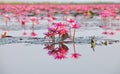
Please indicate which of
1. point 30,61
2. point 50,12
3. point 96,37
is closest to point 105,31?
point 96,37

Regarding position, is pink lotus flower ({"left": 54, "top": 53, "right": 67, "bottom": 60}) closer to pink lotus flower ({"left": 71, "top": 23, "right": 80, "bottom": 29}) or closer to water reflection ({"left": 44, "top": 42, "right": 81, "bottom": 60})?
water reflection ({"left": 44, "top": 42, "right": 81, "bottom": 60})

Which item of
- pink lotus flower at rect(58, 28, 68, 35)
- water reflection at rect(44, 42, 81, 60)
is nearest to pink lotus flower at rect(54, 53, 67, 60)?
water reflection at rect(44, 42, 81, 60)

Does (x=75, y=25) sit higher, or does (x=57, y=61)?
(x=75, y=25)

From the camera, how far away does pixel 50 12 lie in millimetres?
1618

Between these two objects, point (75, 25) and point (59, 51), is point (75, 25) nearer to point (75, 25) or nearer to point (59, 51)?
point (75, 25)

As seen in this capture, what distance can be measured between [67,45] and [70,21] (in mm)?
111

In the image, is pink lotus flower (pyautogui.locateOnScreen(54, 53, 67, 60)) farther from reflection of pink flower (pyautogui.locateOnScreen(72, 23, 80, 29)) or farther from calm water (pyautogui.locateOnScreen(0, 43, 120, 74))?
reflection of pink flower (pyautogui.locateOnScreen(72, 23, 80, 29))

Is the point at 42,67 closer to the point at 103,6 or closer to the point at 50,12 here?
the point at 50,12

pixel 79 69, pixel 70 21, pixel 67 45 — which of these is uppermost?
pixel 70 21

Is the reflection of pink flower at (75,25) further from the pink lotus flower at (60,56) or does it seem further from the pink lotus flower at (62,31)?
the pink lotus flower at (60,56)

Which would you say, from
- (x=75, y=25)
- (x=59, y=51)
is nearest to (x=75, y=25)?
(x=75, y=25)

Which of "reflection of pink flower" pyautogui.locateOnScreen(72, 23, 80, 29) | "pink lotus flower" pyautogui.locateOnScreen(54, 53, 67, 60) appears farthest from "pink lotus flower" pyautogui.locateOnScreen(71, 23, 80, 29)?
"pink lotus flower" pyautogui.locateOnScreen(54, 53, 67, 60)

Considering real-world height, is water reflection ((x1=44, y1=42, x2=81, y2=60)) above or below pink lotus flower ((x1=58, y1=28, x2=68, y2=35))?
below

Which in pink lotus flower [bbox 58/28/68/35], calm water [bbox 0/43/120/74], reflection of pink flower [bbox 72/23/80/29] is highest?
reflection of pink flower [bbox 72/23/80/29]
